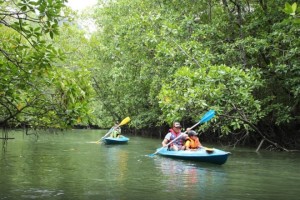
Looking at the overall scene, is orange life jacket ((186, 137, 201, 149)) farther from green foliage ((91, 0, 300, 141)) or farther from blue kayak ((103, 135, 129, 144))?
blue kayak ((103, 135, 129, 144))

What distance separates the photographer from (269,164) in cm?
985

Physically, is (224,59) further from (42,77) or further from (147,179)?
(42,77)

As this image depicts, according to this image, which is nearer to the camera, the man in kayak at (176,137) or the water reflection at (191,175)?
the water reflection at (191,175)

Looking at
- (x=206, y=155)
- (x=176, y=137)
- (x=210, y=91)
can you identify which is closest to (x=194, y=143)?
(x=176, y=137)

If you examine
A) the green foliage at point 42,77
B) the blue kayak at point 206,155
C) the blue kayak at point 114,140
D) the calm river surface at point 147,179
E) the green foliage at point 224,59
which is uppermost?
the green foliage at point 224,59

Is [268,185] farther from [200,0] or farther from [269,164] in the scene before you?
[200,0]

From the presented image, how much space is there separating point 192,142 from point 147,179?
3.36m

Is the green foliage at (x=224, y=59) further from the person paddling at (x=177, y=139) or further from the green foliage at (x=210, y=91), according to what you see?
the person paddling at (x=177, y=139)

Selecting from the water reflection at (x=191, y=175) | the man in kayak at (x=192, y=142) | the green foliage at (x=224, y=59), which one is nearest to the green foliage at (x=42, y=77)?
the water reflection at (x=191, y=175)

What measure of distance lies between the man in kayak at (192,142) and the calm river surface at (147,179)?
1.95 feet

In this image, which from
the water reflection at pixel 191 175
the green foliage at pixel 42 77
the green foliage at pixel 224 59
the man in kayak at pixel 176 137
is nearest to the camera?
the green foliage at pixel 42 77

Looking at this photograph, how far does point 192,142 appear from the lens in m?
10.5

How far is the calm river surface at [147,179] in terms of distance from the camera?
5.94 m

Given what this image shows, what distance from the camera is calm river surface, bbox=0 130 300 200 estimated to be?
19.5ft
